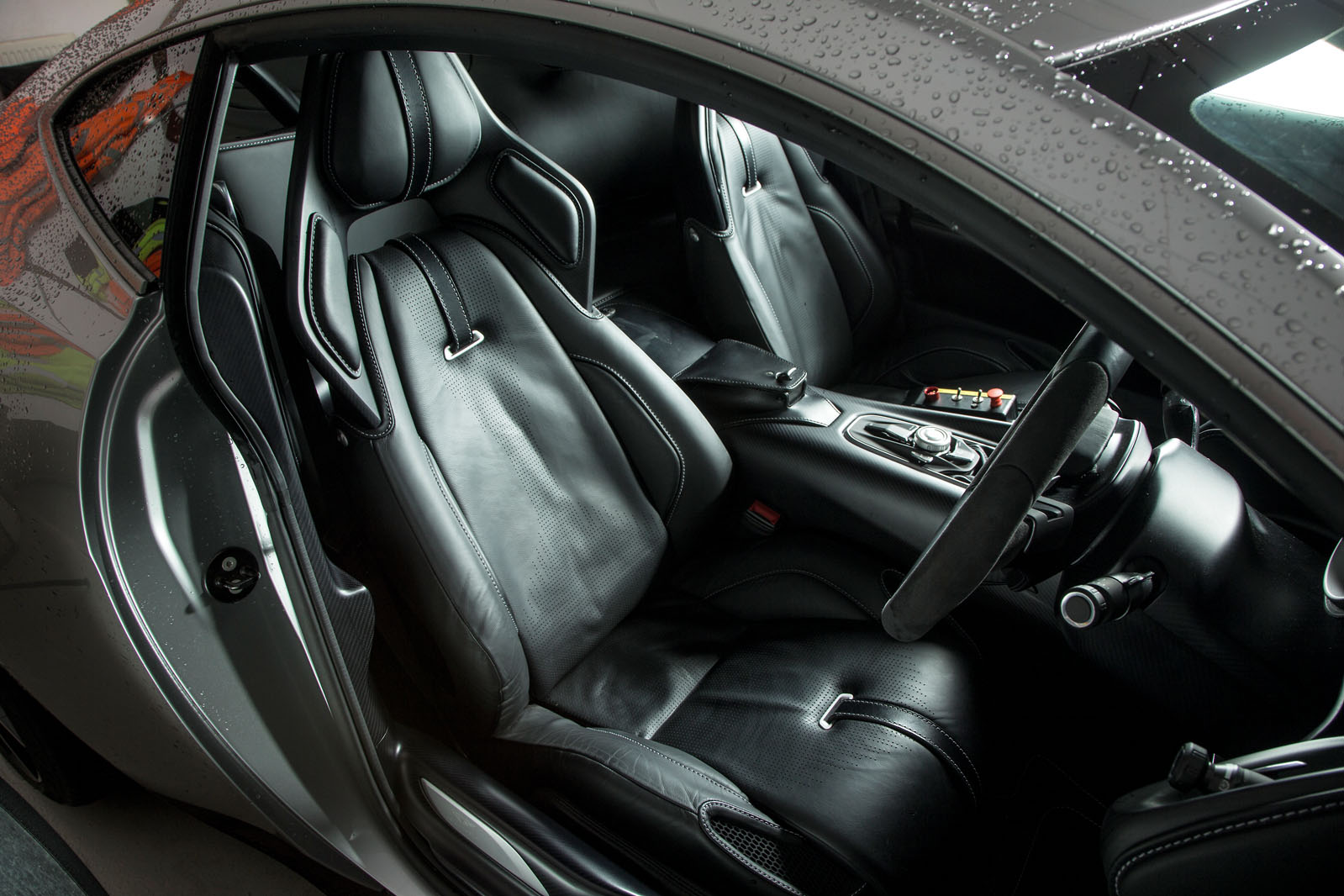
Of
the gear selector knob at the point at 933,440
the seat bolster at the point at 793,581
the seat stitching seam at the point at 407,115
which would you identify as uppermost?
the gear selector knob at the point at 933,440

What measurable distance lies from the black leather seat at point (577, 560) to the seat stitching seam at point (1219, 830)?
1.14 feet

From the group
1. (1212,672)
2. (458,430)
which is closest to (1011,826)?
(1212,672)

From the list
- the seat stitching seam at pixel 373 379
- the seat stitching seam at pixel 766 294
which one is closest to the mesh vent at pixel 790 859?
the seat stitching seam at pixel 373 379

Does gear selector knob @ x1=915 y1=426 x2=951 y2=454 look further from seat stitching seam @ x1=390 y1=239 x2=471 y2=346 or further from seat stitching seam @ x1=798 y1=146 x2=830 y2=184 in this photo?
seat stitching seam @ x1=798 y1=146 x2=830 y2=184

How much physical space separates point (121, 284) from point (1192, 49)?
88 cm

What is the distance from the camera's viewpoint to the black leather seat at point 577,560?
948mm

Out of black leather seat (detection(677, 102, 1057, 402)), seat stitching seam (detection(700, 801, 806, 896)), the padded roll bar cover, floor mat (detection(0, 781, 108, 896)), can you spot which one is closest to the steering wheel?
the padded roll bar cover

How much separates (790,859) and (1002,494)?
0.52 meters

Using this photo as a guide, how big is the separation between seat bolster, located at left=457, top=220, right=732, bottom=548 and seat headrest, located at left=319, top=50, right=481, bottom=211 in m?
0.18

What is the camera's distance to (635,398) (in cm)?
124

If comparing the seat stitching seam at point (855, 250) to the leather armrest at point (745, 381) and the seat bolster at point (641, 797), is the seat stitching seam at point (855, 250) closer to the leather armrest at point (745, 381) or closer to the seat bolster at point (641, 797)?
the leather armrest at point (745, 381)

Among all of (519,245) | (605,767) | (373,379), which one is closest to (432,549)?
(373,379)

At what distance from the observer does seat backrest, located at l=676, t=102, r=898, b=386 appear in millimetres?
1742

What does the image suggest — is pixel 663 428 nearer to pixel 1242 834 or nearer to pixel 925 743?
pixel 925 743
